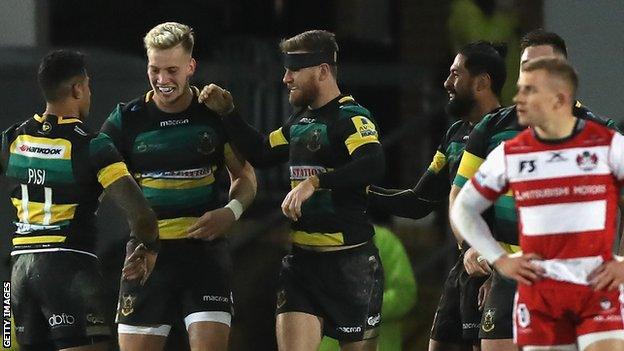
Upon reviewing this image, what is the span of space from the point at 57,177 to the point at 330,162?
4.16 feet

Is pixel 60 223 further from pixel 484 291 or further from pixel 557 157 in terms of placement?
pixel 557 157

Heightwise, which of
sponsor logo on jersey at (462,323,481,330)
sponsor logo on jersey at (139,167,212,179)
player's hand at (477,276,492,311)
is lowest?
sponsor logo on jersey at (462,323,481,330)

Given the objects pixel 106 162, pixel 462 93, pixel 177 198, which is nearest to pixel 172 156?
pixel 177 198

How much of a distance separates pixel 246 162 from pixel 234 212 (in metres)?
0.31

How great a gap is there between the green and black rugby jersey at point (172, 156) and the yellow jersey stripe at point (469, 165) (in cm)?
122

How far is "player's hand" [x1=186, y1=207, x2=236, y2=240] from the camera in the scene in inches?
306

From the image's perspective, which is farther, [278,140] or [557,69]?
[278,140]

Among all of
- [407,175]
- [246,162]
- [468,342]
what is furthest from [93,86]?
[468,342]

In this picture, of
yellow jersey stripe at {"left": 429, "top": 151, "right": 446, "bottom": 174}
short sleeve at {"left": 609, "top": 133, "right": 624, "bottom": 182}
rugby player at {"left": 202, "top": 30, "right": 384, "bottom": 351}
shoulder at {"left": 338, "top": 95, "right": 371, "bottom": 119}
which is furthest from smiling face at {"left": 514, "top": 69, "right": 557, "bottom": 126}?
yellow jersey stripe at {"left": 429, "top": 151, "right": 446, "bottom": 174}

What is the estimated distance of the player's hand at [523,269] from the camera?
6.45 m

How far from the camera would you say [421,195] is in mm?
8375

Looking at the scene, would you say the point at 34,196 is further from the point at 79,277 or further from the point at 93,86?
the point at 93,86

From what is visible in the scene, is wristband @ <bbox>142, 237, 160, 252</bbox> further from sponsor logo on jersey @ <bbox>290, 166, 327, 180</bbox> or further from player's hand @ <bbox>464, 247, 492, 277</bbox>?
player's hand @ <bbox>464, 247, 492, 277</bbox>

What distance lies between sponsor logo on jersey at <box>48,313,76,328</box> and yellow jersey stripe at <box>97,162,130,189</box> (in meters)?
0.64
